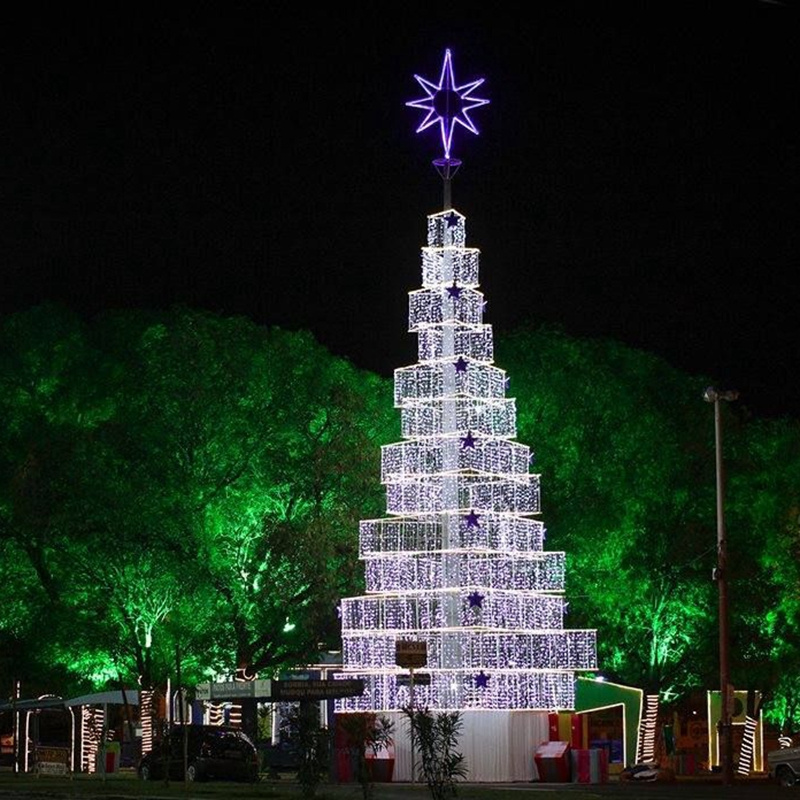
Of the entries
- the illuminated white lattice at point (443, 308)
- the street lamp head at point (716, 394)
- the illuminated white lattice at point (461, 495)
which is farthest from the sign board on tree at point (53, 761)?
the street lamp head at point (716, 394)

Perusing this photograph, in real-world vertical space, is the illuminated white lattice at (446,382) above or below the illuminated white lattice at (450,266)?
below

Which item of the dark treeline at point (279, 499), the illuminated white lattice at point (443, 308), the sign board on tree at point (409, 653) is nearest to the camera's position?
the sign board on tree at point (409, 653)

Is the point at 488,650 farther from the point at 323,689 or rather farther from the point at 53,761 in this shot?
the point at 53,761

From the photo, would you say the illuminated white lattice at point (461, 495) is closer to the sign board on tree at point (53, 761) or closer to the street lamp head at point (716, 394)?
the street lamp head at point (716, 394)

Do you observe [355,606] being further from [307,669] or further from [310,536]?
[307,669]

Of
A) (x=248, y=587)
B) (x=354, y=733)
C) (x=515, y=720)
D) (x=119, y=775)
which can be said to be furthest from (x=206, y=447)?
(x=354, y=733)

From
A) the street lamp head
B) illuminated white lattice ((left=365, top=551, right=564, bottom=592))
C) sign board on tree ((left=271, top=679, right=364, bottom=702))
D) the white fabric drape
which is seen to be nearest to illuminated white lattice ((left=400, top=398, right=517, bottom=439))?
illuminated white lattice ((left=365, top=551, right=564, bottom=592))

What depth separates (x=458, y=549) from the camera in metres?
45.6

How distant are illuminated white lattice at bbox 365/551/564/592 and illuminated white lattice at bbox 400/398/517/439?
3.03 metres

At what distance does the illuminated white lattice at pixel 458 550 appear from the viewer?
45.1 metres

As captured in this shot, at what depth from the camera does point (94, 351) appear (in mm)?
59875

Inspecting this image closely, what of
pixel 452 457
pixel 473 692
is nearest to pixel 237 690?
pixel 473 692

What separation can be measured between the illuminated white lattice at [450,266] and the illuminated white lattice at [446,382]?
2.14m

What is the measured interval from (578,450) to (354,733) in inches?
960
